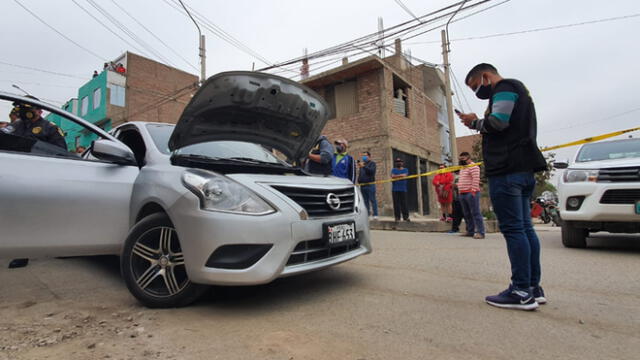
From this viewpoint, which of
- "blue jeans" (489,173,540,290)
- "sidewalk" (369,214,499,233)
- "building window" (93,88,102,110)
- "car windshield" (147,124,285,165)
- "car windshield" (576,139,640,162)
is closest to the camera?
"blue jeans" (489,173,540,290)

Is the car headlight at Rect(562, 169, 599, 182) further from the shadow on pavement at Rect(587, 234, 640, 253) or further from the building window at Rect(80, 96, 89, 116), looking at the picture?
the building window at Rect(80, 96, 89, 116)

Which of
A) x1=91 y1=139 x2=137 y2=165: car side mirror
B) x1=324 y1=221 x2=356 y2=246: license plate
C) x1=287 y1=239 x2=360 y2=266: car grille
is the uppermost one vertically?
x1=91 y1=139 x2=137 y2=165: car side mirror

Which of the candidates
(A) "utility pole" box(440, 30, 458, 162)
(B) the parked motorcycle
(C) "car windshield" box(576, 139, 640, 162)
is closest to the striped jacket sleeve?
(C) "car windshield" box(576, 139, 640, 162)

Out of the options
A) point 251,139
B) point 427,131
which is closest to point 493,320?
point 251,139

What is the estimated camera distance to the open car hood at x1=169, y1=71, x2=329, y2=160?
2.75 m

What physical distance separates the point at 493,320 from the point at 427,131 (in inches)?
592

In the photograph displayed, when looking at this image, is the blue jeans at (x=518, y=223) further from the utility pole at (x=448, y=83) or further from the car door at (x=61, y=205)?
the utility pole at (x=448, y=83)

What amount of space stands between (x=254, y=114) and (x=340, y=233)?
1.42m

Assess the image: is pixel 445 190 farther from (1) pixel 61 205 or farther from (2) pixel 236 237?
(1) pixel 61 205

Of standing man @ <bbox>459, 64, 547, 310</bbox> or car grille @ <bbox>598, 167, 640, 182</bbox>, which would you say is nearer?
standing man @ <bbox>459, 64, 547, 310</bbox>

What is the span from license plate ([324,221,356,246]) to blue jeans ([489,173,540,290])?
107 cm

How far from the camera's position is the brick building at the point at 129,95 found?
77.3 ft

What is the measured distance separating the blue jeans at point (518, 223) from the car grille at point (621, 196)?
7.81 ft

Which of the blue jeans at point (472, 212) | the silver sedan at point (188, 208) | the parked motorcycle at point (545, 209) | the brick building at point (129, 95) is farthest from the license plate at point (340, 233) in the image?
the brick building at point (129, 95)
